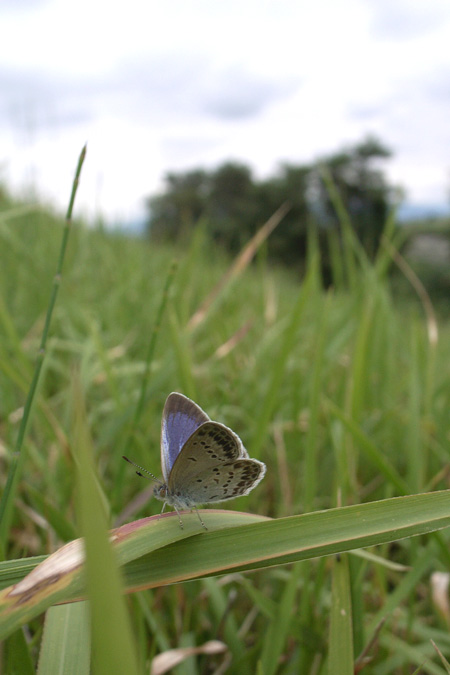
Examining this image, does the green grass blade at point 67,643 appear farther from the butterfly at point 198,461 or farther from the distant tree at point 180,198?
the distant tree at point 180,198

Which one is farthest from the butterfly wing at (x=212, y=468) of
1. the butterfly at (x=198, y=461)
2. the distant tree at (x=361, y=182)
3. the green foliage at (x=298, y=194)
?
the distant tree at (x=361, y=182)

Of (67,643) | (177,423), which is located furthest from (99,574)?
(177,423)

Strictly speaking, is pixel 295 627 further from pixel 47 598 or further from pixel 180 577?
pixel 47 598

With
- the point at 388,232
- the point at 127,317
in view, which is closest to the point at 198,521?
the point at 388,232

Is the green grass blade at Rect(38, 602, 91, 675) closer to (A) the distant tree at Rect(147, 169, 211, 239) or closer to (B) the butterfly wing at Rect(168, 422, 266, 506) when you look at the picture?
(B) the butterfly wing at Rect(168, 422, 266, 506)

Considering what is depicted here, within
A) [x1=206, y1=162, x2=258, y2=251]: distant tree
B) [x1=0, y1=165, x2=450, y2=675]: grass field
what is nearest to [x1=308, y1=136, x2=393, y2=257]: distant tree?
[x1=206, y1=162, x2=258, y2=251]: distant tree

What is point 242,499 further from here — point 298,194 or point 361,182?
point 361,182
